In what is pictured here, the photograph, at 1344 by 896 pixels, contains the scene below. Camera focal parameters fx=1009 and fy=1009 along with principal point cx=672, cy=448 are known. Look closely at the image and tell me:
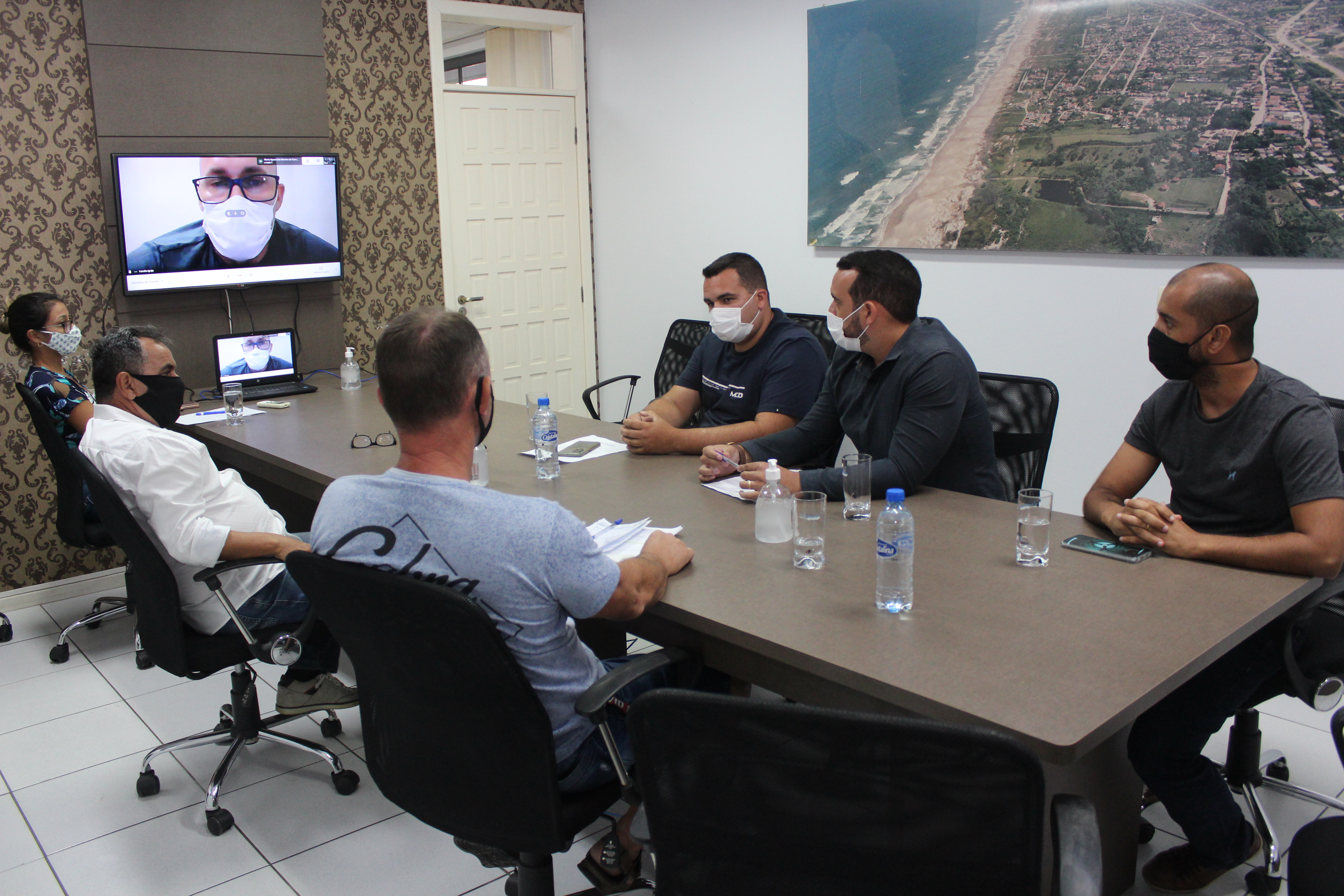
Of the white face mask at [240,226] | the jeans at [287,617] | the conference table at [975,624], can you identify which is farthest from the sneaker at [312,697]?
the white face mask at [240,226]

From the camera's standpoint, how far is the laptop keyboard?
4328 millimetres

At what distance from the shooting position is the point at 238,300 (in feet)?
15.4

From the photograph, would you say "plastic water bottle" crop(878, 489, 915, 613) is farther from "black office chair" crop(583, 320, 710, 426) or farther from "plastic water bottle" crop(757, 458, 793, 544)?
"black office chair" crop(583, 320, 710, 426)

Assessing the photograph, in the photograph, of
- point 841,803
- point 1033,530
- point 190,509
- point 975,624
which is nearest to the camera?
point 841,803

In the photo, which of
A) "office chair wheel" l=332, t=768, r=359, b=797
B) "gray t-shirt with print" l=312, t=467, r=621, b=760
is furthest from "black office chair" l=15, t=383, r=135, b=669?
"gray t-shirt with print" l=312, t=467, r=621, b=760

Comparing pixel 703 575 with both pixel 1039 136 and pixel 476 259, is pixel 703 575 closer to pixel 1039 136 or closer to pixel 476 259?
pixel 1039 136

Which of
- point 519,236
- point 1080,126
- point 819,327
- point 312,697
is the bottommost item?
point 312,697

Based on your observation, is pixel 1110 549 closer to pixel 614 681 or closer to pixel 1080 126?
pixel 614 681

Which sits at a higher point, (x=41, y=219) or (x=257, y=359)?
(x=41, y=219)

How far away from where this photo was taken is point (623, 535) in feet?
7.27

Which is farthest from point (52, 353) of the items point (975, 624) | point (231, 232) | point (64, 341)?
point (975, 624)

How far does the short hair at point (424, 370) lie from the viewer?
1.67 metres

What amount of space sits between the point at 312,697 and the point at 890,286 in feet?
6.32

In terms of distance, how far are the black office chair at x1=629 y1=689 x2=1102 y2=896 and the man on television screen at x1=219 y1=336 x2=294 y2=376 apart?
12.6 feet
